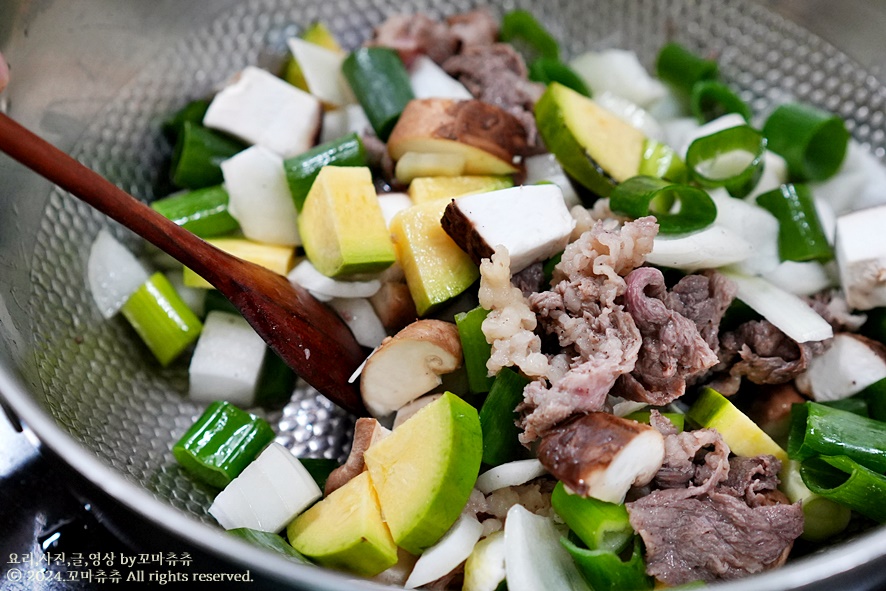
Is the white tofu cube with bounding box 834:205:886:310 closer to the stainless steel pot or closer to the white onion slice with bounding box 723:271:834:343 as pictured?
the white onion slice with bounding box 723:271:834:343

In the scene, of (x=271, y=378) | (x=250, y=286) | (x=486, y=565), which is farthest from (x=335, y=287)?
(x=486, y=565)

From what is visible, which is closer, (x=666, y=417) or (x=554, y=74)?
(x=666, y=417)

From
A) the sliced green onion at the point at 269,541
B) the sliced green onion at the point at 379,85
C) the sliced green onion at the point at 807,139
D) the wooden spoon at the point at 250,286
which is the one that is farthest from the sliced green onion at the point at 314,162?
the sliced green onion at the point at 807,139

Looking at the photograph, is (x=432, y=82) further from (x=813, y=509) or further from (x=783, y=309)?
(x=813, y=509)

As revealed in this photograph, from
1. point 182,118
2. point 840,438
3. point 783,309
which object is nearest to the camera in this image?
point 840,438

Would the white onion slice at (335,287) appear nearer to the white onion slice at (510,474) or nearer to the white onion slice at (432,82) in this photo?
the white onion slice at (510,474)

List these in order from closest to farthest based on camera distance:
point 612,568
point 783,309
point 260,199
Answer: point 612,568, point 783,309, point 260,199

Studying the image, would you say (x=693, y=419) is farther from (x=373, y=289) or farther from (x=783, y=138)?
(x=783, y=138)

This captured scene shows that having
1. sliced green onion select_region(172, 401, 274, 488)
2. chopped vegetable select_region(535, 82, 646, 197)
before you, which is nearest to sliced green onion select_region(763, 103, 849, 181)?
chopped vegetable select_region(535, 82, 646, 197)

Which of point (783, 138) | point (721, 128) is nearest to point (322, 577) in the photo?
point (721, 128)
